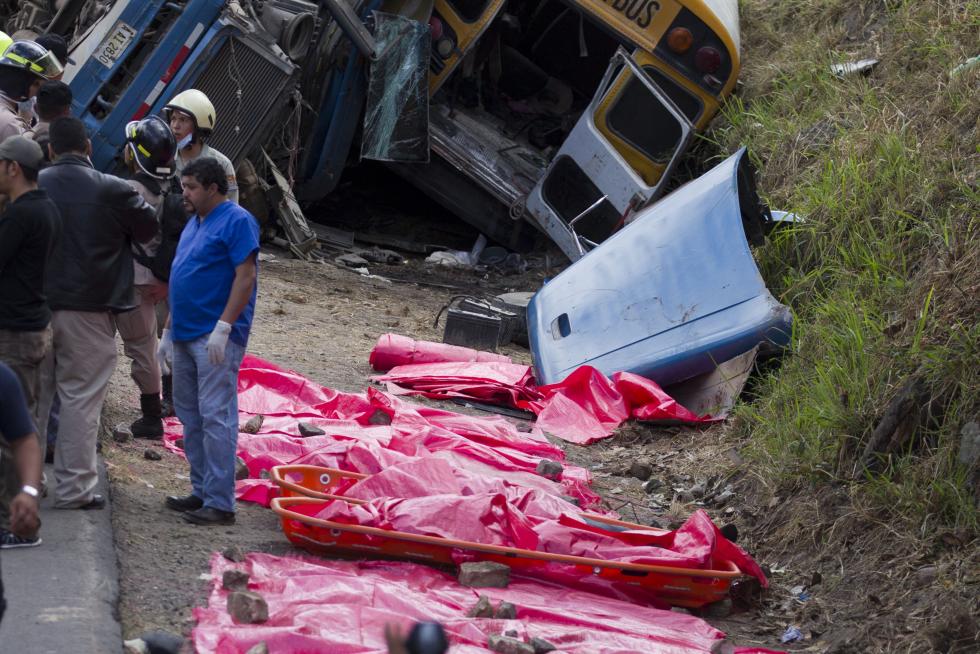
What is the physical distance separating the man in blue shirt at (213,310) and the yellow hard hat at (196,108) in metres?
1.24

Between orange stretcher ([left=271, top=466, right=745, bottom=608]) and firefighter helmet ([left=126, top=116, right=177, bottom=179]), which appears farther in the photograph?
firefighter helmet ([left=126, top=116, right=177, bottom=179])

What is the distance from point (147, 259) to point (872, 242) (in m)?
4.01

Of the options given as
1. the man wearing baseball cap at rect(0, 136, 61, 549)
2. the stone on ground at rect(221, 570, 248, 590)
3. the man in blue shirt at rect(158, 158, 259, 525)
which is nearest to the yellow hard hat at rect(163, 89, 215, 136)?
the man in blue shirt at rect(158, 158, 259, 525)

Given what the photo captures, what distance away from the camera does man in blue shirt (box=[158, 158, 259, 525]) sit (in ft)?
15.7

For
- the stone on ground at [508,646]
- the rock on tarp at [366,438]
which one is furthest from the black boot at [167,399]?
the stone on ground at [508,646]

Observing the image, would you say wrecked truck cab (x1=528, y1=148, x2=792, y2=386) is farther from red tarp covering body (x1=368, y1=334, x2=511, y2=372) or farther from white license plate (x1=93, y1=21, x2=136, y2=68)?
white license plate (x1=93, y1=21, x2=136, y2=68)

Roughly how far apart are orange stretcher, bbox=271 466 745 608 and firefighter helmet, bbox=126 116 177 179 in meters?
1.88

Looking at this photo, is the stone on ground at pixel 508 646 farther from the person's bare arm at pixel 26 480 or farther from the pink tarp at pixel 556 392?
the pink tarp at pixel 556 392

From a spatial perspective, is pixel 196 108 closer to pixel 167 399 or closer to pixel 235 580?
pixel 167 399

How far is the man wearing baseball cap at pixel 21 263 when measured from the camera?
4191 mm

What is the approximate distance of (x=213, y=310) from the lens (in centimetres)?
488

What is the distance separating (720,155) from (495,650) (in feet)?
23.6

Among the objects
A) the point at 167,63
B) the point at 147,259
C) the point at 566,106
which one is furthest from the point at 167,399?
the point at 566,106

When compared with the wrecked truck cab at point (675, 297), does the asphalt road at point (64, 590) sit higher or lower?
lower
